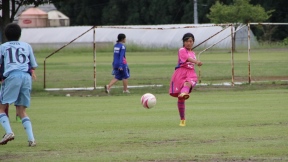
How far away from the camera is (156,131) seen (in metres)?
14.3

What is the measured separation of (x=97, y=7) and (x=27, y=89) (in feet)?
347

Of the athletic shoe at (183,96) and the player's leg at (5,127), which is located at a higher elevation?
the athletic shoe at (183,96)

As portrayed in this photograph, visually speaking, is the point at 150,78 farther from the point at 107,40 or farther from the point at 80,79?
the point at 107,40

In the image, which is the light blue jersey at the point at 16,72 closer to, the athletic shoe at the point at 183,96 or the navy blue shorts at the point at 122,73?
the athletic shoe at the point at 183,96

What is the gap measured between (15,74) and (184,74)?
14.2 ft

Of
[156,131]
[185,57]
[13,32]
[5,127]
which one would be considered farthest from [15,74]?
[185,57]

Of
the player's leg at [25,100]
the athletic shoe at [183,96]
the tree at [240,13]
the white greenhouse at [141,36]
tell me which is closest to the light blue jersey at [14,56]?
the player's leg at [25,100]

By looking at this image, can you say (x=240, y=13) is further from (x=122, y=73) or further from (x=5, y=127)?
(x=5, y=127)

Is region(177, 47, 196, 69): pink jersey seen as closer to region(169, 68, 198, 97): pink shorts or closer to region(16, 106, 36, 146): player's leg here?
region(169, 68, 198, 97): pink shorts

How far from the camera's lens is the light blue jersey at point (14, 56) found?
12492mm

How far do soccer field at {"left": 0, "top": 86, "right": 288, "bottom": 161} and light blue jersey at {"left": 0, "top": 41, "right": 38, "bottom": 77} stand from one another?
1.20 metres

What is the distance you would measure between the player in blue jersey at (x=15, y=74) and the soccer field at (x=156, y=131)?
0.43 meters

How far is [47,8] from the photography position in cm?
11512

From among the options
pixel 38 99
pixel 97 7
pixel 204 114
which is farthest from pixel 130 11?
pixel 204 114
